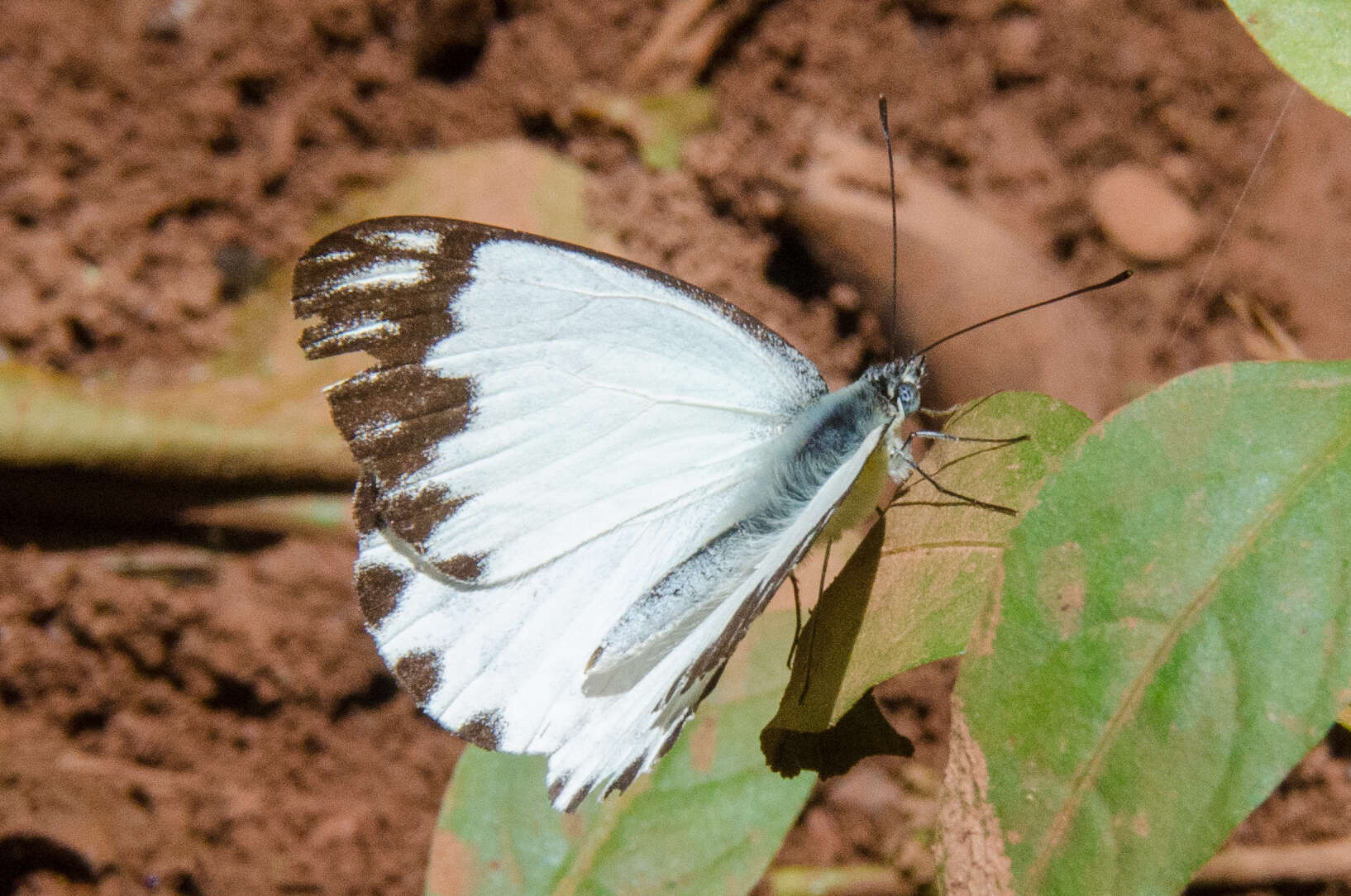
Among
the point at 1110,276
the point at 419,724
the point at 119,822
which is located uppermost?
the point at 1110,276

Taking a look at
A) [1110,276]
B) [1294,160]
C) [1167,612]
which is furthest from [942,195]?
[1167,612]

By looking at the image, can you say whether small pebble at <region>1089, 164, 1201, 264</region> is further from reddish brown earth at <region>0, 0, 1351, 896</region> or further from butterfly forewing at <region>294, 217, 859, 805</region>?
butterfly forewing at <region>294, 217, 859, 805</region>

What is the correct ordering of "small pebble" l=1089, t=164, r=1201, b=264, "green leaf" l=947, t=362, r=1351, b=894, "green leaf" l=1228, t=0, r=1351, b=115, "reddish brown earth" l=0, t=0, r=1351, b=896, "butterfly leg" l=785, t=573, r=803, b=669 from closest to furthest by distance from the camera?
"green leaf" l=947, t=362, r=1351, b=894 < "green leaf" l=1228, t=0, r=1351, b=115 < "butterfly leg" l=785, t=573, r=803, b=669 < "reddish brown earth" l=0, t=0, r=1351, b=896 < "small pebble" l=1089, t=164, r=1201, b=264

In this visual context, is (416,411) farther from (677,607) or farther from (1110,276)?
(1110,276)

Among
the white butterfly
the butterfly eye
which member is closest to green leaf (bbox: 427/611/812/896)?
the white butterfly

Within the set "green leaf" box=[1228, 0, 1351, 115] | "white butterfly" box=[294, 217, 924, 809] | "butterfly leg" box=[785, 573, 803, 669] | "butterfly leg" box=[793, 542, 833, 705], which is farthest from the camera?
"butterfly leg" box=[785, 573, 803, 669]

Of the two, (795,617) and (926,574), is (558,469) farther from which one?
(926,574)
